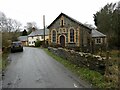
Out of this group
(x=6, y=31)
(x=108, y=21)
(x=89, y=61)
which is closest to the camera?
(x=89, y=61)

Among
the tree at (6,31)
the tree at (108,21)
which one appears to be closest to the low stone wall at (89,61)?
the tree at (6,31)

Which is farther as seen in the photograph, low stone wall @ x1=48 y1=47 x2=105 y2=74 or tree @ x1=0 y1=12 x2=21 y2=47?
tree @ x1=0 y1=12 x2=21 y2=47

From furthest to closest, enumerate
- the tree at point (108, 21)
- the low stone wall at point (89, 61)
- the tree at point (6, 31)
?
the tree at point (108, 21) → the tree at point (6, 31) → the low stone wall at point (89, 61)

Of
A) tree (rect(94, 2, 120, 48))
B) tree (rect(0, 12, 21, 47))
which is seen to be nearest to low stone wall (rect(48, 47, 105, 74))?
tree (rect(0, 12, 21, 47))

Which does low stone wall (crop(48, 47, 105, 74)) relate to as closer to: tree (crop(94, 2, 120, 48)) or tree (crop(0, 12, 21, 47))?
tree (crop(0, 12, 21, 47))

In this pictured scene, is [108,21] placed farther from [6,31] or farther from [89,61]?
[89,61]

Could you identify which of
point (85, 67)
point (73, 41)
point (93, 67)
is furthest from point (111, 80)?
point (73, 41)

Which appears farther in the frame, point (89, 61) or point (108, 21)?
point (108, 21)

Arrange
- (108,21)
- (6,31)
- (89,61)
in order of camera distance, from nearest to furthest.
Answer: (89,61)
(6,31)
(108,21)

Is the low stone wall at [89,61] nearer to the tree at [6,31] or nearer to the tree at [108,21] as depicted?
the tree at [6,31]

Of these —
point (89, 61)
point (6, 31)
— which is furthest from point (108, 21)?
point (89, 61)

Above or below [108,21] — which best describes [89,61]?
below

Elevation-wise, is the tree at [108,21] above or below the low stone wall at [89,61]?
above

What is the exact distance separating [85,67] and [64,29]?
107 feet
